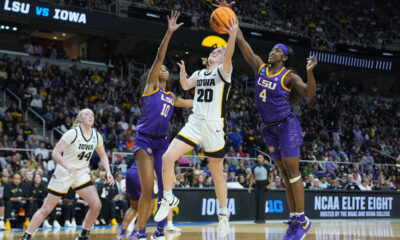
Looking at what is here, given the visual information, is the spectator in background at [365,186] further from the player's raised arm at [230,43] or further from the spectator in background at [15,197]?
the player's raised arm at [230,43]

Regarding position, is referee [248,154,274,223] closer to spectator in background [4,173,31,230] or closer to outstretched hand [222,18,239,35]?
spectator in background [4,173,31,230]

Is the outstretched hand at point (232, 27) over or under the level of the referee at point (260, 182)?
over

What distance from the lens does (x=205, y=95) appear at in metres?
6.84

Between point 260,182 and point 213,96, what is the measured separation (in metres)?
8.94

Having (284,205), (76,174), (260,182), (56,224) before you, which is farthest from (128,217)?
(284,205)

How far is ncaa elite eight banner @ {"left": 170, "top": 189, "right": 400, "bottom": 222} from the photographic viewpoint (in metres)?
14.7

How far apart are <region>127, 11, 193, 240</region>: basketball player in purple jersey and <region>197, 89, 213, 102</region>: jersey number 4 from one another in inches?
24.9

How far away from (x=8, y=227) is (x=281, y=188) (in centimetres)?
872

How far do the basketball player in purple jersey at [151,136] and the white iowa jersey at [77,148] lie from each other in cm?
115

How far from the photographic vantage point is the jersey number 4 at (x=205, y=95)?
6816mm

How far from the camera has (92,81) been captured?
22.3 metres

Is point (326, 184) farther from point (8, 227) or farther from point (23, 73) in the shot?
point (23, 73)

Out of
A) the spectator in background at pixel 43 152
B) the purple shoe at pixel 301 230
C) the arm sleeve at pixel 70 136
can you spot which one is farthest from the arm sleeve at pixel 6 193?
the purple shoe at pixel 301 230

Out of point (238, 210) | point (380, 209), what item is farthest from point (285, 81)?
point (380, 209)
